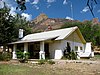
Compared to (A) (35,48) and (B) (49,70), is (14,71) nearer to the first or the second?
(B) (49,70)

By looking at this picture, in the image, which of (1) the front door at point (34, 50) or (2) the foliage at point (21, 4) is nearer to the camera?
(2) the foliage at point (21, 4)

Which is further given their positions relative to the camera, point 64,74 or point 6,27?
point 6,27

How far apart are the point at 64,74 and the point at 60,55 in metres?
20.0

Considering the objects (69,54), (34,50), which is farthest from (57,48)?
(34,50)

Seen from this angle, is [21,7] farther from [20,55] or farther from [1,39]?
[1,39]

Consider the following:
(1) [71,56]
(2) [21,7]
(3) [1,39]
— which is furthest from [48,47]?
(2) [21,7]

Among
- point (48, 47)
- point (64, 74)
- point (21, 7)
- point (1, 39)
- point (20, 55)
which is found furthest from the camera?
point (1, 39)

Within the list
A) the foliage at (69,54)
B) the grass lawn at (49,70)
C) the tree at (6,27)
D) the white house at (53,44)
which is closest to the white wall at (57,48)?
the white house at (53,44)

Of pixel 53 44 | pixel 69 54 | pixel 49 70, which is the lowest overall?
pixel 49 70

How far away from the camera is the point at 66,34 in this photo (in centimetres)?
3403

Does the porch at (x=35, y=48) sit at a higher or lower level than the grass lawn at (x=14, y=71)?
higher

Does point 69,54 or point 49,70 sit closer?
point 49,70

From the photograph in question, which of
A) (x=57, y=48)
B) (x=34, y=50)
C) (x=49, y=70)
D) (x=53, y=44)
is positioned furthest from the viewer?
(x=34, y=50)

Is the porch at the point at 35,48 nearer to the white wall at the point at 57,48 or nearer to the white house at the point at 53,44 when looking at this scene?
the white house at the point at 53,44
